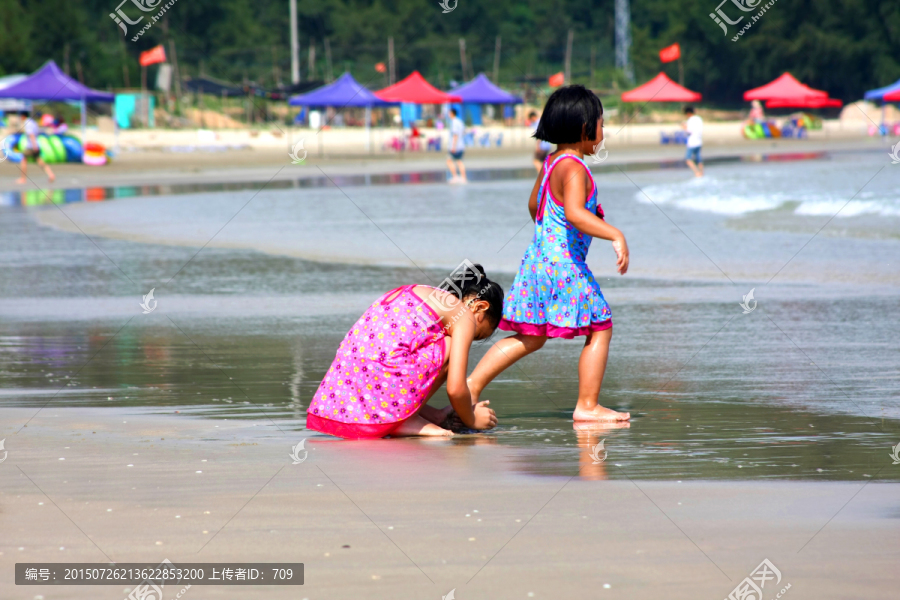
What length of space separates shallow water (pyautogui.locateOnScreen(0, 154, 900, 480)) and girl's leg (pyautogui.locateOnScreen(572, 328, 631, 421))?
0.39 feet

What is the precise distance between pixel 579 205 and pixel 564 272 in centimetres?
29

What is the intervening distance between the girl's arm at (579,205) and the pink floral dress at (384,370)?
0.75 metres

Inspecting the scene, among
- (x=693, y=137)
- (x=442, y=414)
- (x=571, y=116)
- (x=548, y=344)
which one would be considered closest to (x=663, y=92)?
(x=693, y=137)

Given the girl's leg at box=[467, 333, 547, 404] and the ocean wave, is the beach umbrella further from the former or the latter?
the girl's leg at box=[467, 333, 547, 404]

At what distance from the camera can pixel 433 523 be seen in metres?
3.35

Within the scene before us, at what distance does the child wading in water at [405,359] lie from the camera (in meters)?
4.45

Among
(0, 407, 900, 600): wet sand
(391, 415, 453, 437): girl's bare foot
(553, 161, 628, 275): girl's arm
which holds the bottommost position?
(391, 415, 453, 437): girl's bare foot

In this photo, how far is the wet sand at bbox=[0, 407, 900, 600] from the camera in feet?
9.45

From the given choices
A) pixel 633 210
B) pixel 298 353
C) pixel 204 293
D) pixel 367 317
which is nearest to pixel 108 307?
pixel 204 293

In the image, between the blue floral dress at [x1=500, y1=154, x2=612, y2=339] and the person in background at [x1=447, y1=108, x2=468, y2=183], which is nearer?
the blue floral dress at [x1=500, y1=154, x2=612, y2=339]

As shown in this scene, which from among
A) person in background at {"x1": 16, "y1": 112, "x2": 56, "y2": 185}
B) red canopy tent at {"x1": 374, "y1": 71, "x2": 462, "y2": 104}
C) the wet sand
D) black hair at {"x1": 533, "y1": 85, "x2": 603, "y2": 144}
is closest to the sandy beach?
the wet sand

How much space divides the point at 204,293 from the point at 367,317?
529 centimetres

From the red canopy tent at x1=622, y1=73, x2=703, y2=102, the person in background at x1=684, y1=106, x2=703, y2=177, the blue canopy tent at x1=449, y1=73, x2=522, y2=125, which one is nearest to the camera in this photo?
the person in background at x1=684, y1=106, x2=703, y2=177

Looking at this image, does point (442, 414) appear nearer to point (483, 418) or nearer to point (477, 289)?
point (483, 418)
